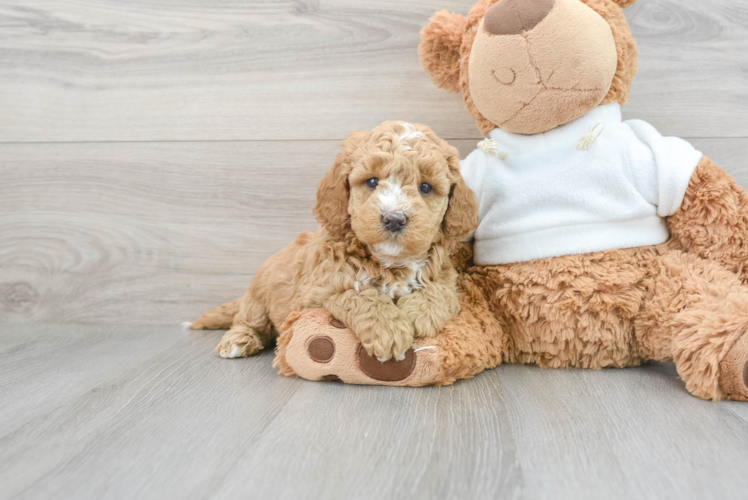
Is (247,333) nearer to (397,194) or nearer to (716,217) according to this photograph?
(397,194)

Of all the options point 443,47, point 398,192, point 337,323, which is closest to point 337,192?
point 398,192

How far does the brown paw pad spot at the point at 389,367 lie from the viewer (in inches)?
34.4

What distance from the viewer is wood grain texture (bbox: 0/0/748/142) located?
1168 mm

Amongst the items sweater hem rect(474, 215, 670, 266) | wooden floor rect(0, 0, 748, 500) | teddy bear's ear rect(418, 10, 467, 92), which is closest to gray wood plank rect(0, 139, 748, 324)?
wooden floor rect(0, 0, 748, 500)

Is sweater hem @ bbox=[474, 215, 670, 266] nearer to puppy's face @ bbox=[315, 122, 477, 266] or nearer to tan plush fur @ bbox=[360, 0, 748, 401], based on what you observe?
tan plush fur @ bbox=[360, 0, 748, 401]

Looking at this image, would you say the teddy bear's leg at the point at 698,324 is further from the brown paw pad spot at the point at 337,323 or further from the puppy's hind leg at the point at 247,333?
the puppy's hind leg at the point at 247,333

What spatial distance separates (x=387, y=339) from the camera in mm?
849

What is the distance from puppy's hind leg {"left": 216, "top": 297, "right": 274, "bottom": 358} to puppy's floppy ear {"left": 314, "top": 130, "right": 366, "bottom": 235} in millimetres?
318

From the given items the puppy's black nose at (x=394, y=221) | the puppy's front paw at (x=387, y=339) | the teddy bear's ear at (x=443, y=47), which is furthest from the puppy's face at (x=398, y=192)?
the teddy bear's ear at (x=443, y=47)

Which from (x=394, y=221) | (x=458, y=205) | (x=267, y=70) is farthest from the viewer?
(x=267, y=70)

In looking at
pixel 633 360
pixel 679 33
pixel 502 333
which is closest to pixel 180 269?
pixel 502 333

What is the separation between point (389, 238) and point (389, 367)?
8.5 inches

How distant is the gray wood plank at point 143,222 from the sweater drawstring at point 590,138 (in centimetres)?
58

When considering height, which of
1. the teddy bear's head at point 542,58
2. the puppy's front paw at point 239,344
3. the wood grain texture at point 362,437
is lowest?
the puppy's front paw at point 239,344
